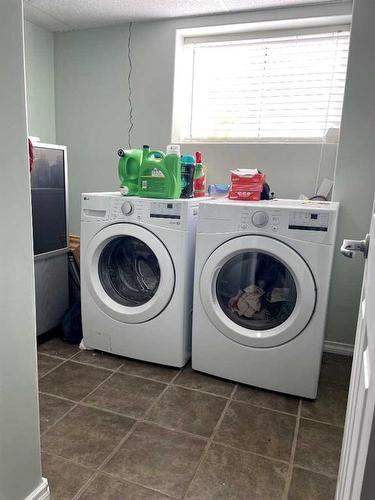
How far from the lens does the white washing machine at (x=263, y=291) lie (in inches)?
63.0

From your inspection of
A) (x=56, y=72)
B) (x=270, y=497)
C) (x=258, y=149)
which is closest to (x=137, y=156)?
(x=258, y=149)

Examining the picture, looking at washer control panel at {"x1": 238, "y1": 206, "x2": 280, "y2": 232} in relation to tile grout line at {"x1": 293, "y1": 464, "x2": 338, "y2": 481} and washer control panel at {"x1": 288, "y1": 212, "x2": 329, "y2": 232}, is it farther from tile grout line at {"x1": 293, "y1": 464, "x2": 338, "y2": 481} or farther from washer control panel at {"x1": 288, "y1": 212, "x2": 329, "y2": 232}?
→ tile grout line at {"x1": 293, "y1": 464, "x2": 338, "y2": 481}

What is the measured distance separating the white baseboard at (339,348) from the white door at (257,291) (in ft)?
2.18

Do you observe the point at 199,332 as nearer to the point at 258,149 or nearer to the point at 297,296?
the point at 297,296

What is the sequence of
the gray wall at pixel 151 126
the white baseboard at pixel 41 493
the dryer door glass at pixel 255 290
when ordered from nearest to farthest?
the white baseboard at pixel 41 493 < the dryer door glass at pixel 255 290 < the gray wall at pixel 151 126

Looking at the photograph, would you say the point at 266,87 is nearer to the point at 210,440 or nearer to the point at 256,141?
the point at 256,141

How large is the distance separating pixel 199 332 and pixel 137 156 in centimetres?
98

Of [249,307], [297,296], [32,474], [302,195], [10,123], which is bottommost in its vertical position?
[32,474]

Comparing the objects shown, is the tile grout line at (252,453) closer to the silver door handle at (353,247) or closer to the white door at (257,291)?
the white door at (257,291)

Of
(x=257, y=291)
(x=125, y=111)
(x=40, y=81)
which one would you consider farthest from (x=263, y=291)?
(x=40, y=81)

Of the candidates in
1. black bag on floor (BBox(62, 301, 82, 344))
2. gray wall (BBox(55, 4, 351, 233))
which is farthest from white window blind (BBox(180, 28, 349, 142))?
black bag on floor (BBox(62, 301, 82, 344))

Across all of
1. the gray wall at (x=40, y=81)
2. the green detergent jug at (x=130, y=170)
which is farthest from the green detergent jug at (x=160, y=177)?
the gray wall at (x=40, y=81)

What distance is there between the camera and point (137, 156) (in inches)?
78.2

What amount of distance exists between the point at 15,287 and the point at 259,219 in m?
1.08
